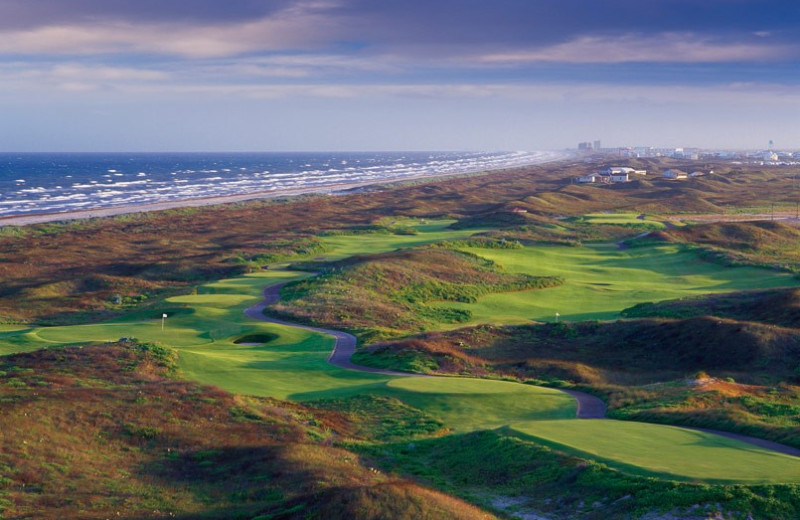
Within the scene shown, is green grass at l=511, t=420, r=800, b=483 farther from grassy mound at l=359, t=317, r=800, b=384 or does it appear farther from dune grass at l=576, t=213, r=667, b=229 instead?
dune grass at l=576, t=213, r=667, b=229

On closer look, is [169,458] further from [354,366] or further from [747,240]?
[747,240]

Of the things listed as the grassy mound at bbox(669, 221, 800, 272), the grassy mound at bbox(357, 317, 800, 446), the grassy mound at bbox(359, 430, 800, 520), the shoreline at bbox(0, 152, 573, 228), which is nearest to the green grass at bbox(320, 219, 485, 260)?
the grassy mound at bbox(669, 221, 800, 272)

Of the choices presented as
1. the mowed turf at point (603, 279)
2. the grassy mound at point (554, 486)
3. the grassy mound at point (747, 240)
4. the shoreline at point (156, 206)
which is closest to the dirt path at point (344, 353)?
the grassy mound at point (554, 486)

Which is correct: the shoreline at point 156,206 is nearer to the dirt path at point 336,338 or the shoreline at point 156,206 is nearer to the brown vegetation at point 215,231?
the brown vegetation at point 215,231

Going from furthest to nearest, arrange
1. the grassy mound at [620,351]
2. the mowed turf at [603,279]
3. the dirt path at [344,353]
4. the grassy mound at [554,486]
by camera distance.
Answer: the mowed turf at [603,279] < the grassy mound at [620,351] < the dirt path at [344,353] < the grassy mound at [554,486]

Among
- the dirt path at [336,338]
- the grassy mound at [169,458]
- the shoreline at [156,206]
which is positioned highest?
the shoreline at [156,206]
